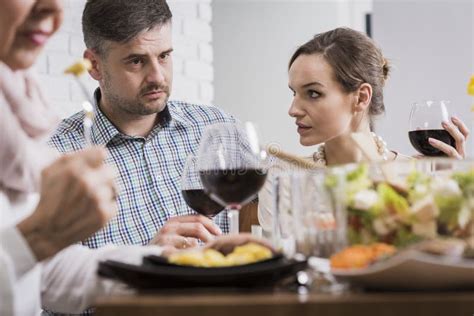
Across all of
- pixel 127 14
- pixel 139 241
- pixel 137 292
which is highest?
pixel 127 14

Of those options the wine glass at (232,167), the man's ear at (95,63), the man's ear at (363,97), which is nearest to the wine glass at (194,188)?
the wine glass at (232,167)

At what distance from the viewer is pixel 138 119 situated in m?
2.60

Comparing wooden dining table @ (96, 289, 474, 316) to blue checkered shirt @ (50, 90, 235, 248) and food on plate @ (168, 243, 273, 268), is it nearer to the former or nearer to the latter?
food on plate @ (168, 243, 273, 268)

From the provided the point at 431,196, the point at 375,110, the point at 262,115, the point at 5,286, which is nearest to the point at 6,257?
the point at 5,286

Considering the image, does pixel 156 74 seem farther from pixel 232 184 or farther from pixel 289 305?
pixel 289 305

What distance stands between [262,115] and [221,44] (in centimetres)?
56

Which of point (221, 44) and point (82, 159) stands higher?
point (221, 44)

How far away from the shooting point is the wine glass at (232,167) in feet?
4.16

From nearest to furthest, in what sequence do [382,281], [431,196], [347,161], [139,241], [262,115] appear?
[382,281] < [431,196] < [347,161] < [139,241] < [262,115]

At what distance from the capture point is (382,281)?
882 millimetres

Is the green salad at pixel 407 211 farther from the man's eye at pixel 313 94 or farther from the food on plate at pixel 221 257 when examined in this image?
the man's eye at pixel 313 94

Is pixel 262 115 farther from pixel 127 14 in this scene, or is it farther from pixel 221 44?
pixel 127 14

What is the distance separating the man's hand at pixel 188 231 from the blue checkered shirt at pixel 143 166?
0.65 meters

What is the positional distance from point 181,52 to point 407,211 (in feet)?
9.37
